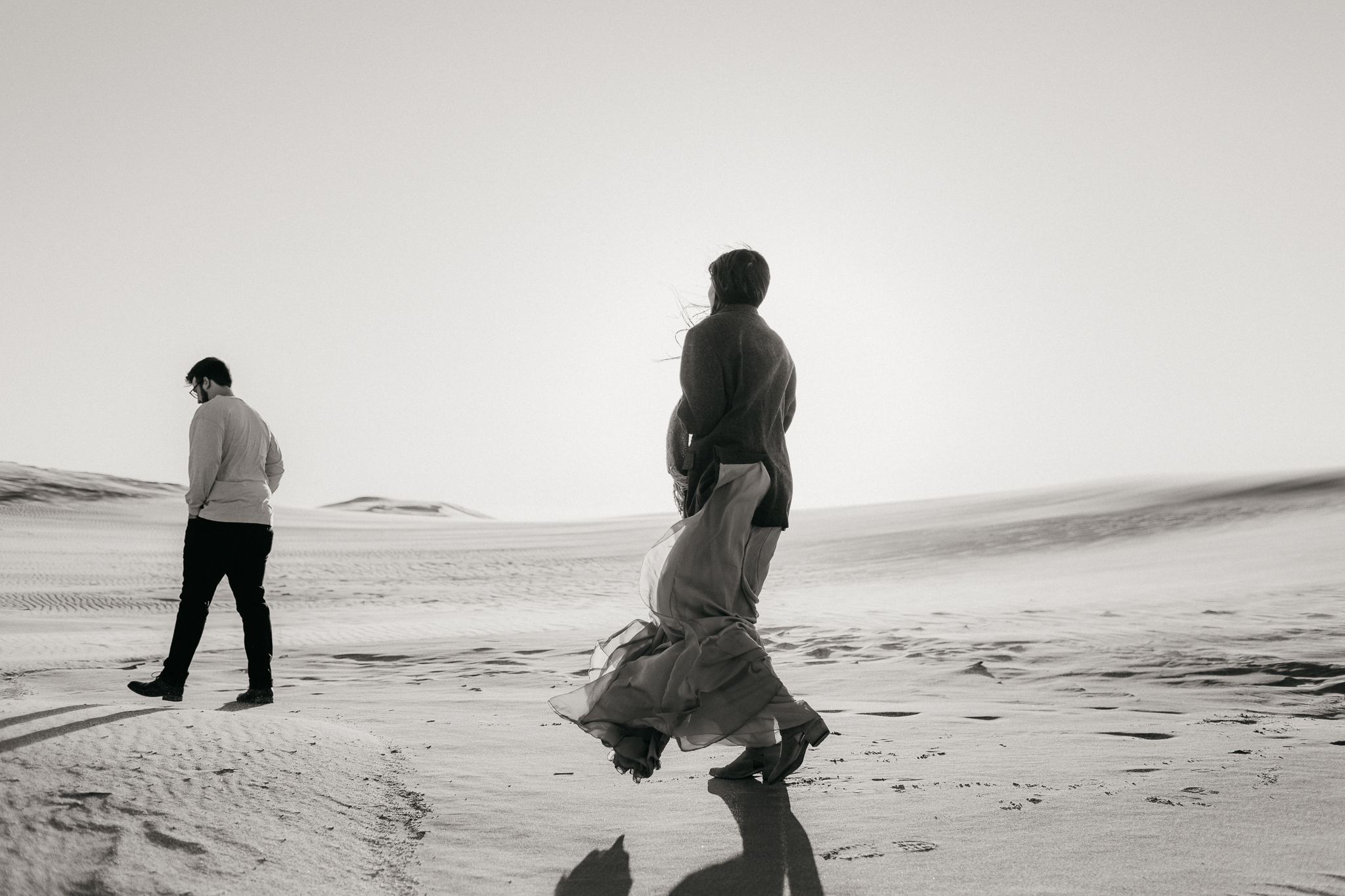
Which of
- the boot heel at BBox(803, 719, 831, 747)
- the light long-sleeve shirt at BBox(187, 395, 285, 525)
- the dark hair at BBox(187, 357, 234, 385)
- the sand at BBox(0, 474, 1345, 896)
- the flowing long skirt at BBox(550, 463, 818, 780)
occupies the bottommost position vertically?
the sand at BBox(0, 474, 1345, 896)

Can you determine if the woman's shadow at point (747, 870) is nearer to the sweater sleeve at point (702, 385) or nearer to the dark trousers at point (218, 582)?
the sweater sleeve at point (702, 385)

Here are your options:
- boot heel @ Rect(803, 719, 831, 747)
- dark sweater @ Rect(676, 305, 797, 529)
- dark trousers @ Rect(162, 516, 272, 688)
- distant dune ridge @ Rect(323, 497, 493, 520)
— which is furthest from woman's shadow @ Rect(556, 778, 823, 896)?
distant dune ridge @ Rect(323, 497, 493, 520)

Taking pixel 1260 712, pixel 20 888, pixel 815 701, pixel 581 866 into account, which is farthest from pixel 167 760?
pixel 1260 712

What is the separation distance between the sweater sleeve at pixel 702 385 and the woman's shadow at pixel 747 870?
1.21 m

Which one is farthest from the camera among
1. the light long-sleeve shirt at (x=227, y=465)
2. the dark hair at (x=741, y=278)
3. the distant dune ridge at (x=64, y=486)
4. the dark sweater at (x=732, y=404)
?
the distant dune ridge at (x=64, y=486)

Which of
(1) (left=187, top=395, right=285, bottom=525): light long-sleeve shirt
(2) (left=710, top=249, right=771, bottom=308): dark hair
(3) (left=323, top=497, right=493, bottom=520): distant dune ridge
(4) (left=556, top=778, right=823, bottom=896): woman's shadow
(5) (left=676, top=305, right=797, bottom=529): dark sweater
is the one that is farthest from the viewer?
(3) (left=323, top=497, right=493, bottom=520): distant dune ridge

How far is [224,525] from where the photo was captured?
4832 millimetres

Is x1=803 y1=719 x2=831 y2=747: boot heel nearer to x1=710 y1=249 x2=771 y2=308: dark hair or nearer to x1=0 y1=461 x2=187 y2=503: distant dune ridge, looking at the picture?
x1=710 y1=249 x2=771 y2=308: dark hair

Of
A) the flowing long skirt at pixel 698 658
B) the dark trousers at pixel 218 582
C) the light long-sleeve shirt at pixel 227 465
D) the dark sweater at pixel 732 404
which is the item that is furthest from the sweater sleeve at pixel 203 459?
the dark sweater at pixel 732 404

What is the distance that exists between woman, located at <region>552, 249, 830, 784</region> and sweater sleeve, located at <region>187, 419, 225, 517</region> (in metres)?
2.46

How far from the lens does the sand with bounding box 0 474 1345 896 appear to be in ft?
7.35

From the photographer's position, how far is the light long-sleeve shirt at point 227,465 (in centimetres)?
479

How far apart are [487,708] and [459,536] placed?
18.4 meters

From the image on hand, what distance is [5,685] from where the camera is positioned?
5453 mm
